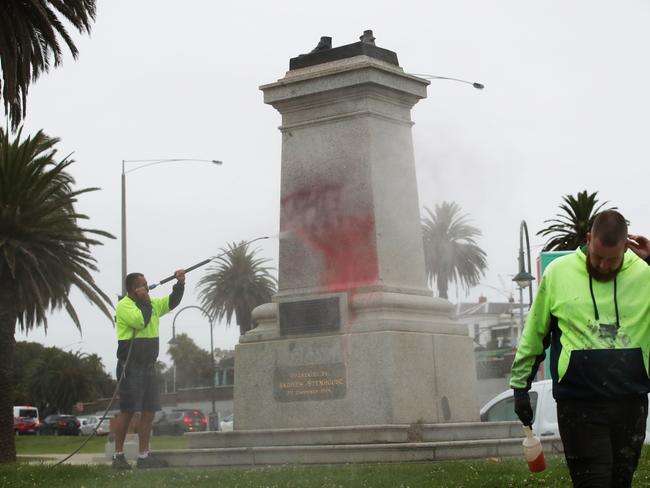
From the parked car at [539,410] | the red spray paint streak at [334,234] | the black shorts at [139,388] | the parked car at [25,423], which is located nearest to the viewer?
the black shorts at [139,388]

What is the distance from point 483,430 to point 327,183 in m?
3.30

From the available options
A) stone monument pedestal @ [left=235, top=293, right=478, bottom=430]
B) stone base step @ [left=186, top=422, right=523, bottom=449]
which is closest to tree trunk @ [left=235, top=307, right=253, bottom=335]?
stone monument pedestal @ [left=235, top=293, right=478, bottom=430]

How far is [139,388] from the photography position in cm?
1358

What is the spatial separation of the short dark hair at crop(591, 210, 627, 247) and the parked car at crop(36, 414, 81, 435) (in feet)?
240

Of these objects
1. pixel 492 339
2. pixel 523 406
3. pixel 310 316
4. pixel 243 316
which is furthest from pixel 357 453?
pixel 492 339

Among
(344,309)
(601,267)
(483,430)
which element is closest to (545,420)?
(483,430)

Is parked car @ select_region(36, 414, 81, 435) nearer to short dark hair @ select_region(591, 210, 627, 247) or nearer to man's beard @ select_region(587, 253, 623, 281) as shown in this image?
man's beard @ select_region(587, 253, 623, 281)

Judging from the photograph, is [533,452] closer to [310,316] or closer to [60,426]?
[310,316]

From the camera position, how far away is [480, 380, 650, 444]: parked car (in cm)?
1602

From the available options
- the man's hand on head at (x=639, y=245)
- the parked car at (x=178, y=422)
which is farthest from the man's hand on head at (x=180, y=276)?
the parked car at (x=178, y=422)

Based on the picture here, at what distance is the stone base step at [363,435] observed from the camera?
522 inches

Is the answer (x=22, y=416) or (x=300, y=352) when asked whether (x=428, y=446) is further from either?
(x=22, y=416)

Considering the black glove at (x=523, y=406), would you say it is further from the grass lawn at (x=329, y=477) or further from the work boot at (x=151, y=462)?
the work boot at (x=151, y=462)

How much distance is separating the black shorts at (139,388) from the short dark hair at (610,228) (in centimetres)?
797
